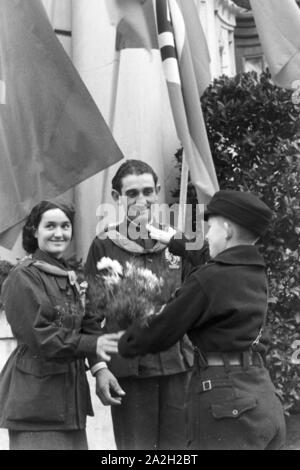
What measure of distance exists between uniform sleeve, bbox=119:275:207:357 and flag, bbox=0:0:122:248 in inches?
58.4

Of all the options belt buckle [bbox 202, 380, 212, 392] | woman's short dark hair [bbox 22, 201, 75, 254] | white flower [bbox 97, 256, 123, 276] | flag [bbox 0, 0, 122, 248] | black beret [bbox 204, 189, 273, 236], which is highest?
flag [bbox 0, 0, 122, 248]

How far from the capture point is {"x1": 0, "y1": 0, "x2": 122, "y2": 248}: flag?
4.41 m

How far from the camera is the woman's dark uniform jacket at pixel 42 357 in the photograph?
347 centimetres

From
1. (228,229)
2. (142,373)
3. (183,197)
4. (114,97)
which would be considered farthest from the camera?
(114,97)

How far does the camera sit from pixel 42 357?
3.51m

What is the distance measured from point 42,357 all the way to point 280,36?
9.19 feet

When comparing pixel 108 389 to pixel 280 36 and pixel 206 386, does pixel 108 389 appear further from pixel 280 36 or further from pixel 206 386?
pixel 280 36

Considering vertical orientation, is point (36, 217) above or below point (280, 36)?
below

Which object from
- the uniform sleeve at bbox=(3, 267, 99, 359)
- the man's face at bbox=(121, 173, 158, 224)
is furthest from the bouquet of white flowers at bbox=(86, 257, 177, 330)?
the man's face at bbox=(121, 173, 158, 224)

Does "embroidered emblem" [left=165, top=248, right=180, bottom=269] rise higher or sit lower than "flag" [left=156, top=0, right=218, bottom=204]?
lower

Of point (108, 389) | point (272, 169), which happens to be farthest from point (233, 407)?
point (272, 169)

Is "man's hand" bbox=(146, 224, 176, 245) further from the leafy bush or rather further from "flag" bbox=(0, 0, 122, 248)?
the leafy bush

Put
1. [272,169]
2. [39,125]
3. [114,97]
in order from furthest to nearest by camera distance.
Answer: [114,97] < [272,169] < [39,125]

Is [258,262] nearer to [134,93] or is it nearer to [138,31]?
[138,31]
